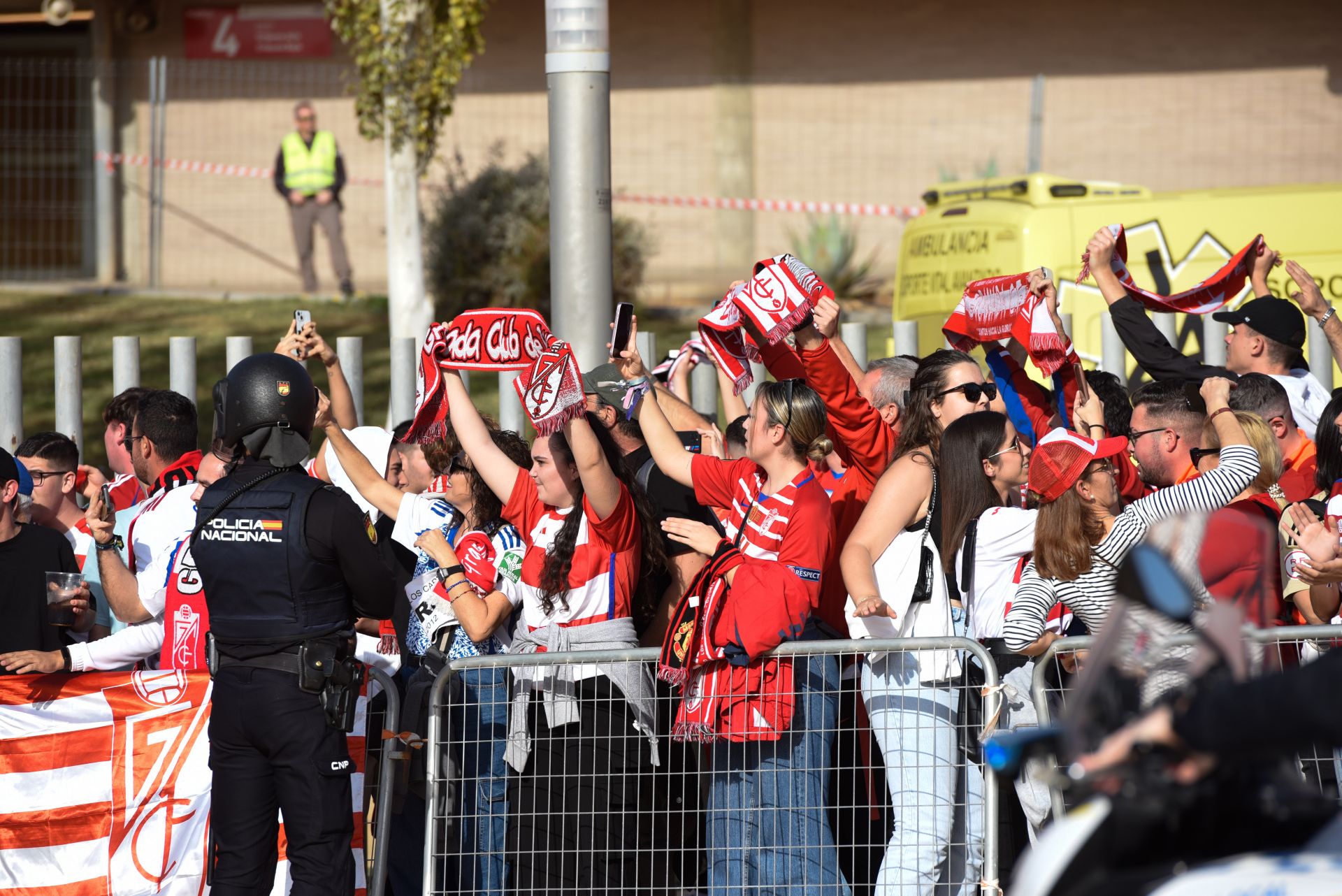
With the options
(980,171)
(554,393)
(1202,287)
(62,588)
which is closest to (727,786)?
(554,393)

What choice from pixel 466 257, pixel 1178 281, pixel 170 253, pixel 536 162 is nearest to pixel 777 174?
pixel 536 162

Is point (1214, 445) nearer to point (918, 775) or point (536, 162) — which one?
point (918, 775)

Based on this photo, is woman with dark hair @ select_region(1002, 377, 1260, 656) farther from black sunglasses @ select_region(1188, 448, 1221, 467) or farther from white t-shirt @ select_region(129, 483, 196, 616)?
white t-shirt @ select_region(129, 483, 196, 616)

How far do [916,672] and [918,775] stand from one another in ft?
1.02

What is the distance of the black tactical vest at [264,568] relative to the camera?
14.7 ft

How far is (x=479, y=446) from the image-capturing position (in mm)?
5262

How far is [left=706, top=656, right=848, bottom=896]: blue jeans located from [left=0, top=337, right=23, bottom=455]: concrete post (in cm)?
423

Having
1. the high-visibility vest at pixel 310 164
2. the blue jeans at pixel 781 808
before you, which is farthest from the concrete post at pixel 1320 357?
the high-visibility vest at pixel 310 164

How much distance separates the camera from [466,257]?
573 inches

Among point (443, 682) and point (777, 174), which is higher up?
point (777, 174)

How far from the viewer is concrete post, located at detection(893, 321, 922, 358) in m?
7.86

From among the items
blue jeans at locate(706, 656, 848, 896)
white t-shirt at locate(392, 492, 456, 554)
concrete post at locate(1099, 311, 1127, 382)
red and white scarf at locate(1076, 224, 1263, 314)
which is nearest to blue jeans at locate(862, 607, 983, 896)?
blue jeans at locate(706, 656, 848, 896)

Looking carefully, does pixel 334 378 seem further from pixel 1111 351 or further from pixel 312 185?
pixel 312 185

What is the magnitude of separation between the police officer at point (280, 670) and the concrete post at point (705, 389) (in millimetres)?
3342
